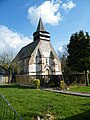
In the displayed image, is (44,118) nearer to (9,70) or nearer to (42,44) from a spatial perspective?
(9,70)

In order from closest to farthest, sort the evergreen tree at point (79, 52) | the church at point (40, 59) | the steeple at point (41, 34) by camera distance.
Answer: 1. the evergreen tree at point (79, 52)
2. the church at point (40, 59)
3. the steeple at point (41, 34)

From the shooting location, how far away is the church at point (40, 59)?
49981 millimetres

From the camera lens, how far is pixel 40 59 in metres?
50.8

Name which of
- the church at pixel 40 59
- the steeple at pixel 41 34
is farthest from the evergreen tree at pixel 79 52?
the steeple at pixel 41 34

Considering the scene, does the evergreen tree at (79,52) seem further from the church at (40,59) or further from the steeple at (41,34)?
the steeple at (41,34)

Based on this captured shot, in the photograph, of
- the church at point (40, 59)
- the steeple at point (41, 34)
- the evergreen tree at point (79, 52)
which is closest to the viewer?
the evergreen tree at point (79, 52)

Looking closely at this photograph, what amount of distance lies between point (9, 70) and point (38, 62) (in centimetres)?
810

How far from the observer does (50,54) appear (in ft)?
175

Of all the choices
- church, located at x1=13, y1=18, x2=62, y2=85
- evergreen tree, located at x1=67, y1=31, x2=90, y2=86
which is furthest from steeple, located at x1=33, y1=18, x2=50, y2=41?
evergreen tree, located at x1=67, y1=31, x2=90, y2=86

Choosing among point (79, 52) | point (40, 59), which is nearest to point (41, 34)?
point (40, 59)

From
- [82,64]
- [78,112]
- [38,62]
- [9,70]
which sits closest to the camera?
[78,112]

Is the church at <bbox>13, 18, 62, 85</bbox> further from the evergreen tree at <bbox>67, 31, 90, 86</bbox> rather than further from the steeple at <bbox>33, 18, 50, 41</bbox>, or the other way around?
the evergreen tree at <bbox>67, 31, 90, 86</bbox>

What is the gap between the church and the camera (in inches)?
1968

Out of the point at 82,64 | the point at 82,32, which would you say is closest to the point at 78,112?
the point at 82,64
